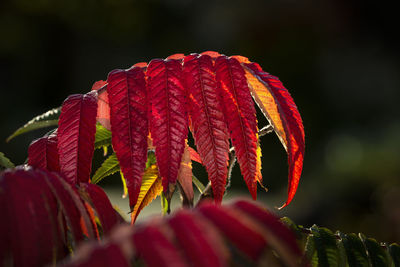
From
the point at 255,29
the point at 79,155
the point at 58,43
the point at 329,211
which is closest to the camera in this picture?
the point at 79,155

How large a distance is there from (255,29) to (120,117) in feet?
30.5

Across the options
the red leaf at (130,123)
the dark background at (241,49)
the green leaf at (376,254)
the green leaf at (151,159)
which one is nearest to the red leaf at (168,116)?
the red leaf at (130,123)

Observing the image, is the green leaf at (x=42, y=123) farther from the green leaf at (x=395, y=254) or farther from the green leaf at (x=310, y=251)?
the green leaf at (x=395, y=254)

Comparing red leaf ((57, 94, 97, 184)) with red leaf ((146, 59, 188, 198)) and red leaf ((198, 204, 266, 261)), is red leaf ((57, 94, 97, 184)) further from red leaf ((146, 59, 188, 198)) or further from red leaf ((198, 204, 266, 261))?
red leaf ((198, 204, 266, 261))

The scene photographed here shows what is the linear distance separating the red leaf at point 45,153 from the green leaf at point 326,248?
44 cm

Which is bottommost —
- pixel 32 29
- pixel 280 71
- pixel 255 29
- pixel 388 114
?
pixel 388 114

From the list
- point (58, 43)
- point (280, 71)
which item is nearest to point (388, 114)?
point (280, 71)

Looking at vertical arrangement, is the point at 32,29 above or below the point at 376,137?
above

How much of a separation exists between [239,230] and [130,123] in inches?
13.0

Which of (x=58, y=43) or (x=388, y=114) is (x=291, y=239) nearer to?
(x=388, y=114)

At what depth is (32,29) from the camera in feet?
33.1

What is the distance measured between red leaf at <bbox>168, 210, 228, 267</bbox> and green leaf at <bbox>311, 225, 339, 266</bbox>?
16.1 inches

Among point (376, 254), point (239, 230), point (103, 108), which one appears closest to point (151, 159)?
point (103, 108)

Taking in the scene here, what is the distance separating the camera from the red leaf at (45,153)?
745mm
